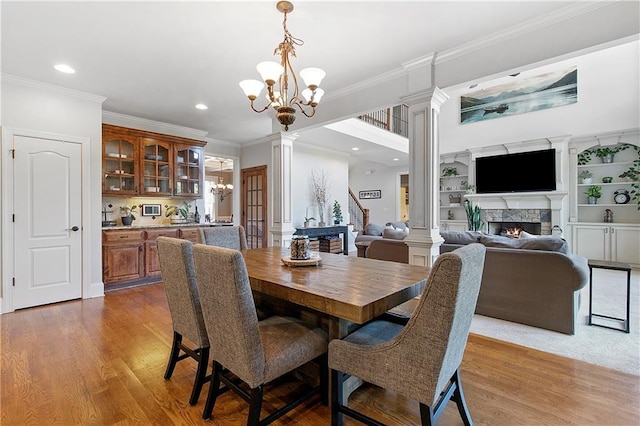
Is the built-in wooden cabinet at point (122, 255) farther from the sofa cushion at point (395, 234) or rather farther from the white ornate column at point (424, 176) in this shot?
the white ornate column at point (424, 176)

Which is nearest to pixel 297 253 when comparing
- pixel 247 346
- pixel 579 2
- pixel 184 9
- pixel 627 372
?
pixel 247 346

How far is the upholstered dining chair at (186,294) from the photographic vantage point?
1750mm

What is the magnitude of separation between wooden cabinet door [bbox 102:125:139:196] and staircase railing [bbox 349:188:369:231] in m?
5.46

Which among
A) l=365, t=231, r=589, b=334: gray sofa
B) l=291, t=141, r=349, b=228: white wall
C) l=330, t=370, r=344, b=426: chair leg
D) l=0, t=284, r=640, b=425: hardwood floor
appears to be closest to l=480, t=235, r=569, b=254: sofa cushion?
l=365, t=231, r=589, b=334: gray sofa

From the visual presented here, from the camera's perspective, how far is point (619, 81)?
5676 mm

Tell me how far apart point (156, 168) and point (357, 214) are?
5448 millimetres

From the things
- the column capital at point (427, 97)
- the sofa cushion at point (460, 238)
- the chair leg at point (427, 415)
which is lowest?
the chair leg at point (427, 415)

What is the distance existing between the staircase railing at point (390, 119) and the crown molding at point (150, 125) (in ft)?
10.5

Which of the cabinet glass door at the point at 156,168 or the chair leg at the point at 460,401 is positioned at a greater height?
the cabinet glass door at the point at 156,168

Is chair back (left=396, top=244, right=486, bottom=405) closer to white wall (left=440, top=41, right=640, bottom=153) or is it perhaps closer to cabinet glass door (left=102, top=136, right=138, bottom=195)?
cabinet glass door (left=102, top=136, right=138, bottom=195)

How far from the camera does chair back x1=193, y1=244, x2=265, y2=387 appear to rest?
4.46 feet

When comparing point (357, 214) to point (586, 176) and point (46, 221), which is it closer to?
point (586, 176)

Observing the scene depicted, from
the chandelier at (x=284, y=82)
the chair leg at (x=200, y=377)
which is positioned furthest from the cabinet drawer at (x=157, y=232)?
the chair leg at (x=200, y=377)

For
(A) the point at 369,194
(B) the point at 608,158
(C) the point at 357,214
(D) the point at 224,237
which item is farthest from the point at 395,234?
(A) the point at 369,194
